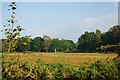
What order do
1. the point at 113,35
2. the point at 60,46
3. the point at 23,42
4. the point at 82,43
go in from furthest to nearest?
the point at 60,46 → the point at 82,43 → the point at 113,35 → the point at 23,42

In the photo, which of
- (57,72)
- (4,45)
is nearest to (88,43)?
(57,72)

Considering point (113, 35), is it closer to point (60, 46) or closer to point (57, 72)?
point (57, 72)

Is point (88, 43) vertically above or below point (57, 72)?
A: above

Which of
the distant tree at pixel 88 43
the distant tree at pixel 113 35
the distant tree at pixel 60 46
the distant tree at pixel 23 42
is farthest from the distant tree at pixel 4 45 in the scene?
the distant tree at pixel 60 46

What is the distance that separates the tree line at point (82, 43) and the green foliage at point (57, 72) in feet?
1.80

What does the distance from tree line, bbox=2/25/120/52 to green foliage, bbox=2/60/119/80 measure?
548 millimetres

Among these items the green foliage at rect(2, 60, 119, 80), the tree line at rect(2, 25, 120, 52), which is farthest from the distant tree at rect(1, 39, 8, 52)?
the green foliage at rect(2, 60, 119, 80)

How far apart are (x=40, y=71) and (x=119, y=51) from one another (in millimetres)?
2716

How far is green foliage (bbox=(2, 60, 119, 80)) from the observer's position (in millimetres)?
7297

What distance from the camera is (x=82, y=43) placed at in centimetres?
7388

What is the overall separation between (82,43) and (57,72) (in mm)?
66811

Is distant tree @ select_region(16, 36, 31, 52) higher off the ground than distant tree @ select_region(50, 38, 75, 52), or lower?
lower

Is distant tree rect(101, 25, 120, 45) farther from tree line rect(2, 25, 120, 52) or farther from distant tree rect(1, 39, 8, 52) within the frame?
distant tree rect(1, 39, 8, 52)

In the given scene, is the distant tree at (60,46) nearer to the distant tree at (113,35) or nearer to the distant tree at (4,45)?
the distant tree at (113,35)
